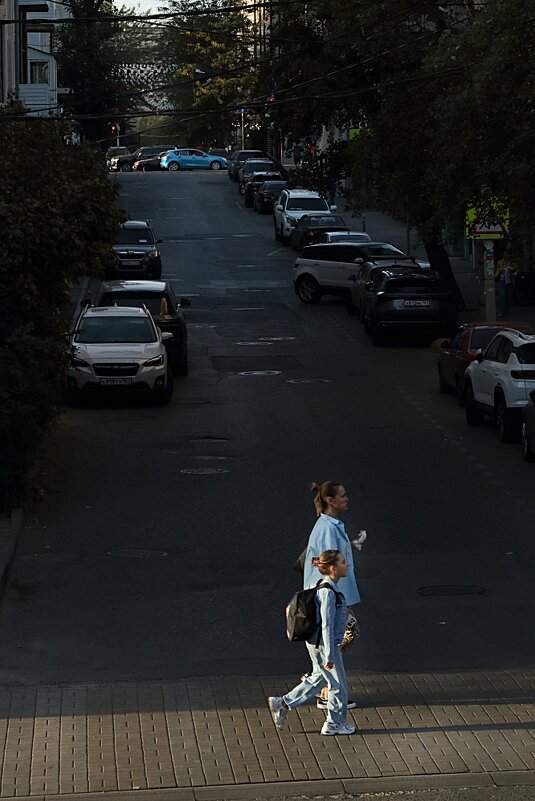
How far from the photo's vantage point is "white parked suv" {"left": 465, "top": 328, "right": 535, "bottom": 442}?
2106 cm

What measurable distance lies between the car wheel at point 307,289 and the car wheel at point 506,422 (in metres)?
19.9

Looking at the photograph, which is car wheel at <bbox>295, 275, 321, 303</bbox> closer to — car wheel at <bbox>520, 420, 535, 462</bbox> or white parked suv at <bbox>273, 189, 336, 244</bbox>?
white parked suv at <bbox>273, 189, 336, 244</bbox>

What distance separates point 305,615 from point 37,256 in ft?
31.8

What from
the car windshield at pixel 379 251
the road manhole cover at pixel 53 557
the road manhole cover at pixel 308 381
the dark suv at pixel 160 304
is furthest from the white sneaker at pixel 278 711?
the car windshield at pixel 379 251

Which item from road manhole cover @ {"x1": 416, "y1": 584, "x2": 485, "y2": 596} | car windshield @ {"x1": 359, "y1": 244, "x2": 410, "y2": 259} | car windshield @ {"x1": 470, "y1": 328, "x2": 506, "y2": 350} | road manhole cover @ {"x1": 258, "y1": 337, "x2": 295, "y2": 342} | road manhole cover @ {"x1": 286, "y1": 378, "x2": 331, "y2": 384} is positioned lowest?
road manhole cover @ {"x1": 258, "y1": 337, "x2": 295, "y2": 342}

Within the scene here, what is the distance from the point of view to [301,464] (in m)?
19.6

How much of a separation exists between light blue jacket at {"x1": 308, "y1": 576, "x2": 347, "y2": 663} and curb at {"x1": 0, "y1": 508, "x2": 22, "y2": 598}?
4853 mm

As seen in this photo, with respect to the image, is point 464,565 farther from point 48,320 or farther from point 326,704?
point 48,320

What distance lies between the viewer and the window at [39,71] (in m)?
67.8

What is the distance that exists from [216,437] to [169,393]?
12.7 feet

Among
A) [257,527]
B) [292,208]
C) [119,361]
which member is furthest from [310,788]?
[292,208]

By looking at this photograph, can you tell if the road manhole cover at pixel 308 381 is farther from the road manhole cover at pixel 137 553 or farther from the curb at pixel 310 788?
the curb at pixel 310 788

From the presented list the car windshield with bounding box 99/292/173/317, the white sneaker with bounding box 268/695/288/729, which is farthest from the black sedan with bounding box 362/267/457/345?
the white sneaker with bounding box 268/695/288/729

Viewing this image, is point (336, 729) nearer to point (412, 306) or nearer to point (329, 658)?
point (329, 658)
